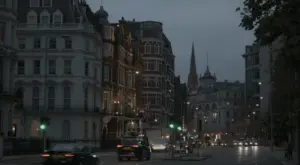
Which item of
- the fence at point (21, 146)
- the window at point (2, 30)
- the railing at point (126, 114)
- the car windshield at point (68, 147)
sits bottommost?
the fence at point (21, 146)

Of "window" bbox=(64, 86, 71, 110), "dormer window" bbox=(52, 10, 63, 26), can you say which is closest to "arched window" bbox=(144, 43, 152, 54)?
"dormer window" bbox=(52, 10, 63, 26)

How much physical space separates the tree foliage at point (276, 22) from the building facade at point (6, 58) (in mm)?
36066

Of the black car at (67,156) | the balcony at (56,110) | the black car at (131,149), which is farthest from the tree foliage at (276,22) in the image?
the balcony at (56,110)

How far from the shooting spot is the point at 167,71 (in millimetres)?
123562

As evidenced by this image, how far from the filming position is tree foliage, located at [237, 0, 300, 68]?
21406 mm

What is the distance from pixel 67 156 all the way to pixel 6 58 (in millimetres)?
30647

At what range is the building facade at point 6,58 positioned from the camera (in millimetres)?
54906

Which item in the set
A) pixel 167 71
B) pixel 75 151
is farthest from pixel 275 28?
pixel 167 71

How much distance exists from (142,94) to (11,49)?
5324 centimetres

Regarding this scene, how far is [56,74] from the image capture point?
74125 mm

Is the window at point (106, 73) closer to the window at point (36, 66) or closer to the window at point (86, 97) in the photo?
the window at point (86, 97)

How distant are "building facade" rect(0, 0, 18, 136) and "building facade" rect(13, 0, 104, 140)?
16324 millimetres

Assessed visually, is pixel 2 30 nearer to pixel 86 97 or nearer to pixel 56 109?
pixel 56 109

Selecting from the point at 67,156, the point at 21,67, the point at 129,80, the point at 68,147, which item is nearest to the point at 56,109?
the point at 21,67
